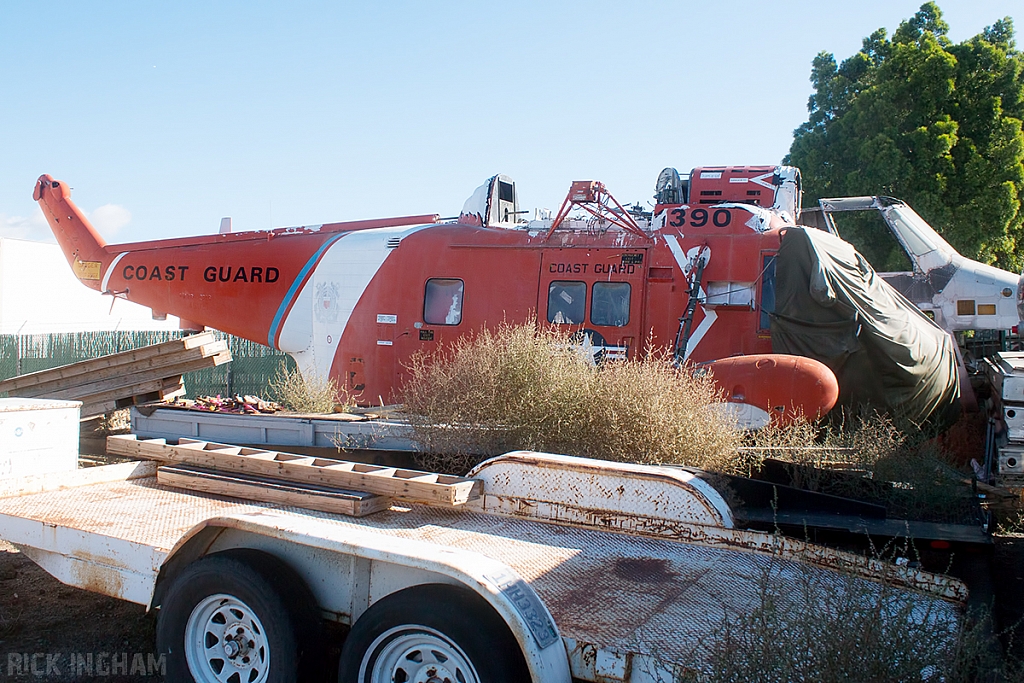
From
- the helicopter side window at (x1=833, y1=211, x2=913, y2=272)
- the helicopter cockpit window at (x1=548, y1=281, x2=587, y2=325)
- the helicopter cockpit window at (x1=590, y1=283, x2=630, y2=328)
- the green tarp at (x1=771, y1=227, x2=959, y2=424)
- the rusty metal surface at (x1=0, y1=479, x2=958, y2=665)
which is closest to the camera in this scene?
the rusty metal surface at (x1=0, y1=479, x2=958, y2=665)

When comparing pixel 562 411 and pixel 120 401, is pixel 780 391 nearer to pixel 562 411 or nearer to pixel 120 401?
pixel 562 411

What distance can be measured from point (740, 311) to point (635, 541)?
13.9 ft

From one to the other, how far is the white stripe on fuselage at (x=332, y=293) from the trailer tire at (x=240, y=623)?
577 cm

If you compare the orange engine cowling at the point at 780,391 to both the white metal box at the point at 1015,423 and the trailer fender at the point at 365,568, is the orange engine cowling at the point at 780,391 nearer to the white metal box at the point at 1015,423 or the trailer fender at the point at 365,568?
the white metal box at the point at 1015,423

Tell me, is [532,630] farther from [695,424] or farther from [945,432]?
[945,432]

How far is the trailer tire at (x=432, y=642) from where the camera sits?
9.70ft

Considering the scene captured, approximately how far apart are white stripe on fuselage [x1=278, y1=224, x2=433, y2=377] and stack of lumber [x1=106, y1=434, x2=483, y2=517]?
13.3 ft

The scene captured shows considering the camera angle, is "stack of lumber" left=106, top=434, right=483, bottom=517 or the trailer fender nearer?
the trailer fender

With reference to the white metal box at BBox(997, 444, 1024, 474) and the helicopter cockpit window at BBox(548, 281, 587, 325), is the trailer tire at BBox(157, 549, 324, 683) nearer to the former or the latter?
the white metal box at BBox(997, 444, 1024, 474)

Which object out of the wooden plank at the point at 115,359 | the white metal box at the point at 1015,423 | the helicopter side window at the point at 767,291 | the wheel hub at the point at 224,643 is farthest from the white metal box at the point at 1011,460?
the wooden plank at the point at 115,359

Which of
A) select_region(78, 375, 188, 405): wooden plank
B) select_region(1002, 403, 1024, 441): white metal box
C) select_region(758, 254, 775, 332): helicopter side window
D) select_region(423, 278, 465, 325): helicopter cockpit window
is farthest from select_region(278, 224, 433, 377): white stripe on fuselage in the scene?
select_region(1002, 403, 1024, 441): white metal box

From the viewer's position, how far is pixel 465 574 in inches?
122

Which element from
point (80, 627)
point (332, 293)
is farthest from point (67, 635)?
point (332, 293)

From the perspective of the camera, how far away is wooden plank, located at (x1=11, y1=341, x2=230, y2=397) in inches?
361
